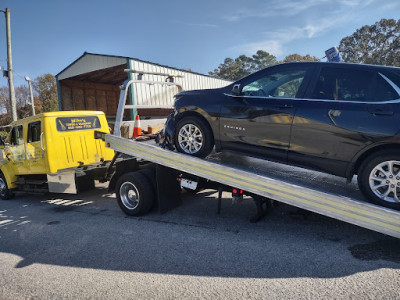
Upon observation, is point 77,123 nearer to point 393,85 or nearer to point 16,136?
point 16,136

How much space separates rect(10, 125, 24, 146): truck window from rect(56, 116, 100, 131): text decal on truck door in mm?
1233

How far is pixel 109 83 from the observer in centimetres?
2320

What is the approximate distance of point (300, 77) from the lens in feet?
12.4

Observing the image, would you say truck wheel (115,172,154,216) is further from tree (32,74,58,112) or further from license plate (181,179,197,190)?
tree (32,74,58,112)

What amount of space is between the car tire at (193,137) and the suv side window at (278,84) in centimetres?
79

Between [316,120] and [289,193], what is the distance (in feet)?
2.99

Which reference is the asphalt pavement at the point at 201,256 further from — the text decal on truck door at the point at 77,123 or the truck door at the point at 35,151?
the text decal on truck door at the point at 77,123

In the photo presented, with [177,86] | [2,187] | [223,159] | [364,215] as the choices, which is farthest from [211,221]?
[2,187]

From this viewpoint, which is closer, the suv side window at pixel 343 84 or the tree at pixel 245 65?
the suv side window at pixel 343 84

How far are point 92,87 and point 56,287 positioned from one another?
66.2 ft

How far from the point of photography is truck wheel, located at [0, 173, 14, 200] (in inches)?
292

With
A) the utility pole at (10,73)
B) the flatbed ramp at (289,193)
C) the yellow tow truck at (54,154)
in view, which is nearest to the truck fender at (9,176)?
the yellow tow truck at (54,154)

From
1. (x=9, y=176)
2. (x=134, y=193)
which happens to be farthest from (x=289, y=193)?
(x=9, y=176)

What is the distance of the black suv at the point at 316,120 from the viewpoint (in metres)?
3.15
